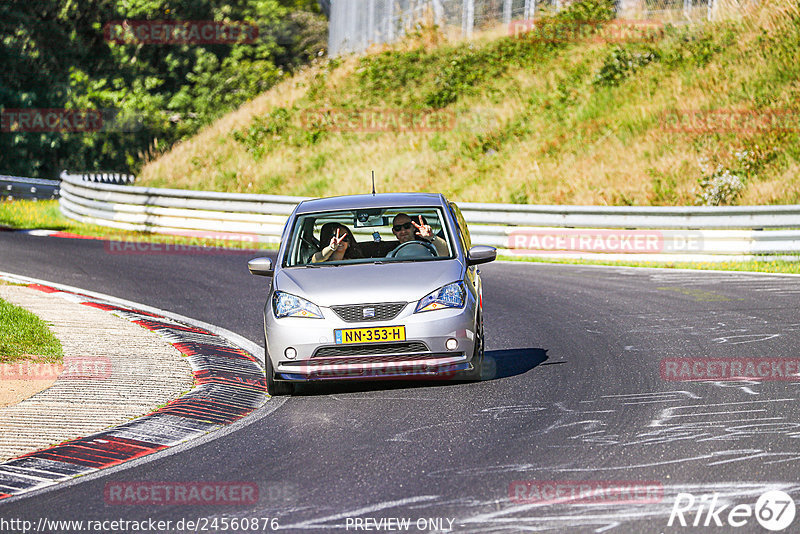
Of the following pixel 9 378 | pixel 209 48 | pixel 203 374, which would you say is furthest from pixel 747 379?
pixel 209 48

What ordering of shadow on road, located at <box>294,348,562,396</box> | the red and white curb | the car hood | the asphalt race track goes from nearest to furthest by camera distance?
1. the asphalt race track
2. the red and white curb
3. the car hood
4. shadow on road, located at <box>294,348,562,396</box>

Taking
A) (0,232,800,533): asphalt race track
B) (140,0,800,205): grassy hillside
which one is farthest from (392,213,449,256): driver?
(140,0,800,205): grassy hillside

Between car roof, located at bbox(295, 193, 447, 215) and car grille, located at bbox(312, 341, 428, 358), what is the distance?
6.13ft

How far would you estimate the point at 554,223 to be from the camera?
21.2m

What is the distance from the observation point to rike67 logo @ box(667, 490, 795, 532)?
18.1 ft

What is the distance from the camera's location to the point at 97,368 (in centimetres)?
1022

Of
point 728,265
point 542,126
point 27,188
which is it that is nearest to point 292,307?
point 728,265

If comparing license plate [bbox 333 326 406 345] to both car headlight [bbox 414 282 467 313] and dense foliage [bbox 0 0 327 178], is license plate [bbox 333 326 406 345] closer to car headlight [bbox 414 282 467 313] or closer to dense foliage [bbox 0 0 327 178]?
car headlight [bbox 414 282 467 313]

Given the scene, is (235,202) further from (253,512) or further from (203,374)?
(253,512)

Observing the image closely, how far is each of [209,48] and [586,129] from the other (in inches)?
979

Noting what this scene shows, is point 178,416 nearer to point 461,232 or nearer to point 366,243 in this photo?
point 366,243

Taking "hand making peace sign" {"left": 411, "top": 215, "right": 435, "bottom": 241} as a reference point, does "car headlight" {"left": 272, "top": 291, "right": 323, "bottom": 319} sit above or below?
below

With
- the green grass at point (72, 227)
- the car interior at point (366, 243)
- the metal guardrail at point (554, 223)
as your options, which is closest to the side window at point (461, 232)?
the car interior at point (366, 243)

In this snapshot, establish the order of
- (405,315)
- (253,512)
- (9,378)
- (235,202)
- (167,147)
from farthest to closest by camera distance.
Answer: (167,147), (235,202), (9,378), (405,315), (253,512)
